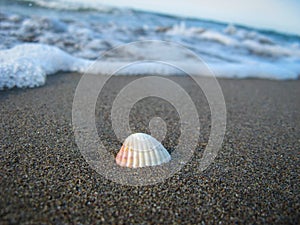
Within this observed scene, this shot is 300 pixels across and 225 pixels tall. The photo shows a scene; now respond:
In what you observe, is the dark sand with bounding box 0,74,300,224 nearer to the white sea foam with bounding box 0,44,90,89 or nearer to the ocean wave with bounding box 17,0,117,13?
the white sea foam with bounding box 0,44,90,89

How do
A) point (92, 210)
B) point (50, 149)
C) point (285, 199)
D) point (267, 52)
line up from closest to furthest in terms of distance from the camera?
point (92, 210) → point (285, 199) → point (50, 149) → point (267, 52)

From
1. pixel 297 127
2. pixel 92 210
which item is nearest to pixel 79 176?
pixel 92 210

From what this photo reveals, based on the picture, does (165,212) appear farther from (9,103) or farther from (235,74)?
(235,74)

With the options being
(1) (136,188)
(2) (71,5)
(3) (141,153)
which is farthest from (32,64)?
(2) (71,5)

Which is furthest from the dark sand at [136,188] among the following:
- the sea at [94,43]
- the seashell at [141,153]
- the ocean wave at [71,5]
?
the ocean wave at [71,5]

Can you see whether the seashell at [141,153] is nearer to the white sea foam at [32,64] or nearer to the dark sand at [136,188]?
the dark sand at [136,188]

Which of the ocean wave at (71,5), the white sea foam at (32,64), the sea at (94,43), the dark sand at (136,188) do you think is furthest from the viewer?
the ocean wave at (71,5)

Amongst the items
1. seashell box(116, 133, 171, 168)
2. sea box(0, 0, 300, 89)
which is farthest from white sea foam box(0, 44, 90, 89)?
seashell box(116, 133, 171, 168)
